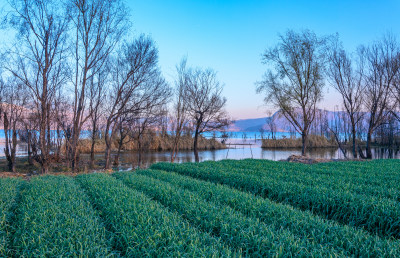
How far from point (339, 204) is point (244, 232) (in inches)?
120

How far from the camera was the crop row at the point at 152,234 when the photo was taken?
2.88 m

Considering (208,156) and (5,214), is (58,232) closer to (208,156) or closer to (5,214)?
(5,214)

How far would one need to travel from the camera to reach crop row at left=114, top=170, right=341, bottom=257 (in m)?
2.94

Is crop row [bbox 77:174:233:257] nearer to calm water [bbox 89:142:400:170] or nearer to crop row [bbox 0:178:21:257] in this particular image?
crop row [bbox 0:178:21:257]

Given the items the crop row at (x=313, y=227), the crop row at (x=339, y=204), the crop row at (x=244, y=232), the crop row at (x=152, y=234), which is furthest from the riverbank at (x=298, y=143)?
the crop row at (x=152, y=234)

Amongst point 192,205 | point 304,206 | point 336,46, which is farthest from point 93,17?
point 336,46

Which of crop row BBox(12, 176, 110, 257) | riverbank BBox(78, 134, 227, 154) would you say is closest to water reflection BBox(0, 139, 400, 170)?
riverbank BBox(78, 134, 227, 154)

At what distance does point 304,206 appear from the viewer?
19.0ft

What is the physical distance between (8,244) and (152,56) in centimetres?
1602

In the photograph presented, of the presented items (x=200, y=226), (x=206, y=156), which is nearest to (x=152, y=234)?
(x=200, y=226)

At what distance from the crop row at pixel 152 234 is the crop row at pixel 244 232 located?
0.31m

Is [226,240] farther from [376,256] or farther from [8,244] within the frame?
[8,244]

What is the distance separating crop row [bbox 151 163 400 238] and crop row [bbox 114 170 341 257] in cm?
200

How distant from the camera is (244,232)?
341 cm
